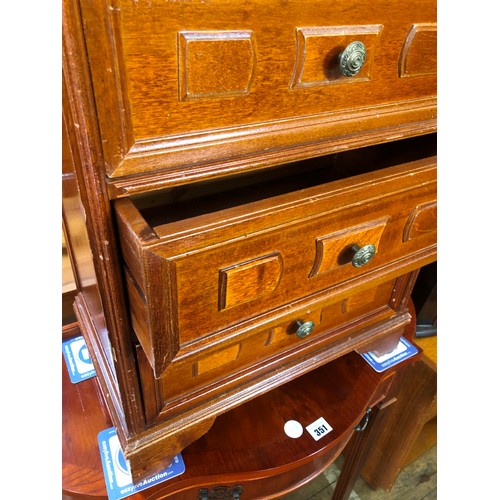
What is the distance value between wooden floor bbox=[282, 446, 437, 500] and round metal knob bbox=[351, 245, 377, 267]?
94cm

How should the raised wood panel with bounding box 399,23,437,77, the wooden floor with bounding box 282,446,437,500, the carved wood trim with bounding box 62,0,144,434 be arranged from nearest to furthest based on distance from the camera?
the carved wood trim with bounding box 62,0,144,434
the raised wood panel with bounding box 399,23,437,77
the wooden floor with bounding box 282,446,437,500

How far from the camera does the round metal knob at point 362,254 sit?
0.43 m

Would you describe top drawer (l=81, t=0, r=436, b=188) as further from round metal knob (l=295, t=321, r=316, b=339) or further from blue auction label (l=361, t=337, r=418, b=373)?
blue auction label (l=361, t=337, r=418, b=373)

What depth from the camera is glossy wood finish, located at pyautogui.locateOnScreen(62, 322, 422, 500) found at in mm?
551

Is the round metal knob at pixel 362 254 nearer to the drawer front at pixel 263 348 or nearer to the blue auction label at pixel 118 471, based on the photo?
the drawer front at pixel 263 348

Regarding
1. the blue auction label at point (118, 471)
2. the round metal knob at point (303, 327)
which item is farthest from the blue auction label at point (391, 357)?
the blue auction label at point (118, 471)

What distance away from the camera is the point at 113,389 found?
538 mm

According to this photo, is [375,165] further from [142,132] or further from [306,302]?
[142,132]

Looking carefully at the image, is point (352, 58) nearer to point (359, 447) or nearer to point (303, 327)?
point (303, 327)

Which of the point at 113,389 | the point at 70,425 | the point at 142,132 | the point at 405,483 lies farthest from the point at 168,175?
the point at 405,483

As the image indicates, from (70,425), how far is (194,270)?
39 centimetres

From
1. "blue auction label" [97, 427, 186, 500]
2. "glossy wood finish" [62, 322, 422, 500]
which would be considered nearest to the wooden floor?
"glossy wood finish" [62, 322, 422, 500]

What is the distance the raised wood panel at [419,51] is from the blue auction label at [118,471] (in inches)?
21.1

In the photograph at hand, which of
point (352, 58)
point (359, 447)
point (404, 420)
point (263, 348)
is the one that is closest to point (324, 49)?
point (352, 58)
